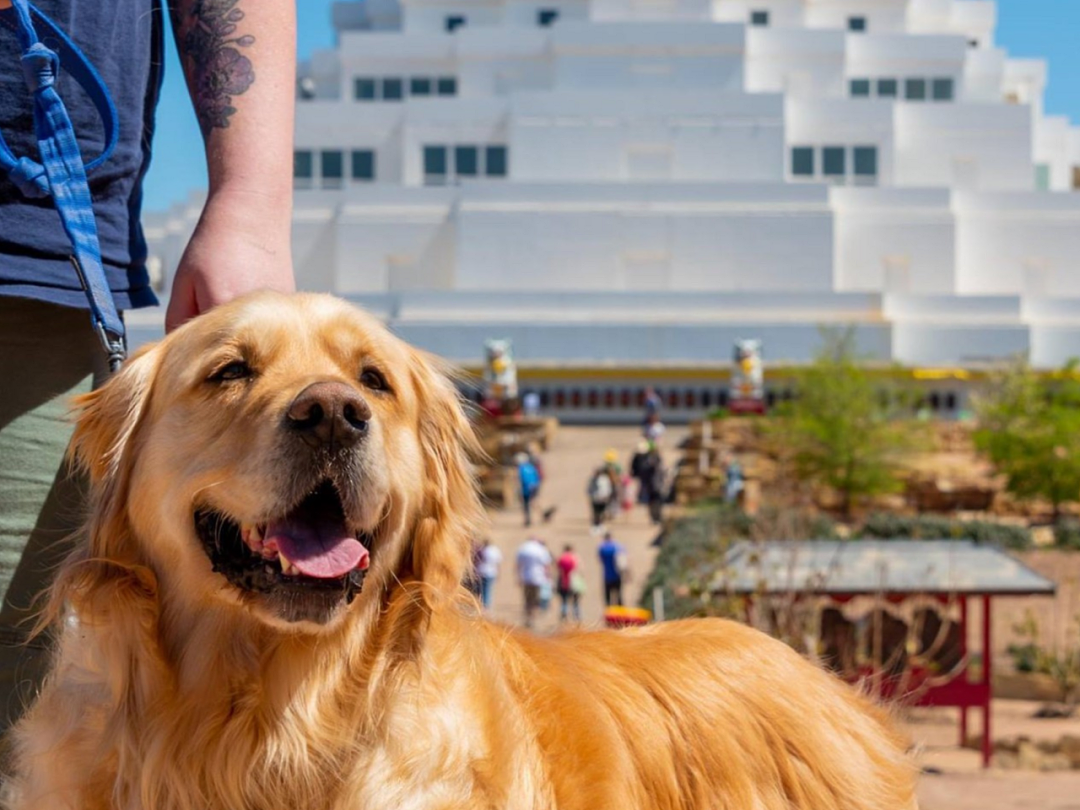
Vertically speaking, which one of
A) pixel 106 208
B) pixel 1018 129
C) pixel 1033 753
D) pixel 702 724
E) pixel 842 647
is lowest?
pixel 1033 753

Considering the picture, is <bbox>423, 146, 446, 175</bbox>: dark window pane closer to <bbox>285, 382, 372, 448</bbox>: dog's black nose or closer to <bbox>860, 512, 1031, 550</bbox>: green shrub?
<bbox>860, 512, 1031, 550</bbox>: green shrub

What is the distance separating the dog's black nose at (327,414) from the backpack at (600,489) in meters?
25.3

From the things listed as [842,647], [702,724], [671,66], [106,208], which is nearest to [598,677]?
[702,724]

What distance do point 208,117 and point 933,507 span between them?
3184cm

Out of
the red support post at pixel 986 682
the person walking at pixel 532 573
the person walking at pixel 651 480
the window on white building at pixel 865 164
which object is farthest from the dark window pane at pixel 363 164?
the red support post at pixel 986 682

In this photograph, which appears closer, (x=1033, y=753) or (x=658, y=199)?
(x=1033, y=753)

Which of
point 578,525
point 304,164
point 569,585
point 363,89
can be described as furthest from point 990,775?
point 363,89

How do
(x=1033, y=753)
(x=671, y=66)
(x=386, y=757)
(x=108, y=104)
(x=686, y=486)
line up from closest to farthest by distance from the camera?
(x=386, y=757) → (x=108, y=104) → (x=1033, y=753) → (x=686, y=486) → (x=671, y=66)

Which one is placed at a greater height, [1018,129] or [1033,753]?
[1018,129]

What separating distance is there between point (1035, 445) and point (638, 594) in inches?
497

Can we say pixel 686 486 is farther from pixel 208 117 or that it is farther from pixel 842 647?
pixel 208 117

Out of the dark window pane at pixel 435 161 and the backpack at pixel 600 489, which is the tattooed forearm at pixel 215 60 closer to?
the backpack at pixel 600 489

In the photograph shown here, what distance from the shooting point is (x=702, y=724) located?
342 centimetres

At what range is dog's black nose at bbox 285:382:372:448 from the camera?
282 cm
